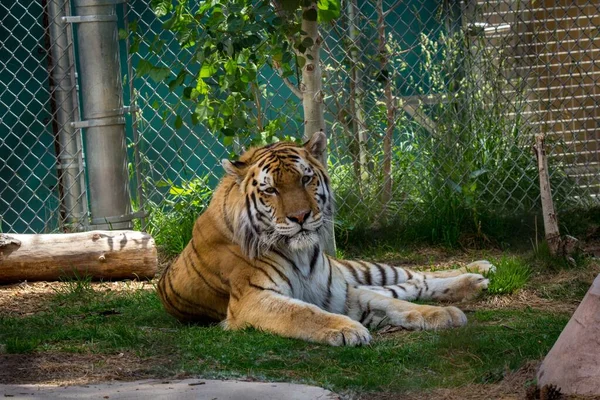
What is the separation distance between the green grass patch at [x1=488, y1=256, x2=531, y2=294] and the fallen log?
230cm

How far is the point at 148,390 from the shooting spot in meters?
3.54

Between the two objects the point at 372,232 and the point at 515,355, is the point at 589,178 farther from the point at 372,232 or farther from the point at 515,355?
the point at 515,355

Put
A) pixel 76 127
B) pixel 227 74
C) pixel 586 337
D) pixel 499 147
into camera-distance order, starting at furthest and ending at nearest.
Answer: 1. pixel 499 147
2. pixel 76 127
3. pixel 227 74
4. pixel 586 337

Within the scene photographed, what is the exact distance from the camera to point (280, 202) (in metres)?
4.93

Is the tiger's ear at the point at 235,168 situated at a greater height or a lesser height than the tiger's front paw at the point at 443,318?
greater

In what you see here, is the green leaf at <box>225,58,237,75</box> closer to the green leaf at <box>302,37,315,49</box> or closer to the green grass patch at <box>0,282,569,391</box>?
the green leaf at <box>302,37,315,49</box>

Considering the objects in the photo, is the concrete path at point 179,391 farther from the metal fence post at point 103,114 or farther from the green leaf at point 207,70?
the metal fence post at point 103,114

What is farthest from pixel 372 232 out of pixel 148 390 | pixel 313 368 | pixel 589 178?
pixel 148 390

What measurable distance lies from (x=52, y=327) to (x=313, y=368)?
5.94ft

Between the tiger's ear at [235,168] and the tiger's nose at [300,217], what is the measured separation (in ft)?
1.51

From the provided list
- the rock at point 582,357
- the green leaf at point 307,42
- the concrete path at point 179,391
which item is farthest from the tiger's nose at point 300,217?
the rock at point 582,357

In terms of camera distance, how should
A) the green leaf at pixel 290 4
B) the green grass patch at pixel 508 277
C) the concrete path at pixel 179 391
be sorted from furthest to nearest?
1. the green grass patch at pixel 508 277
2. the green leaf at pixel 290 4
3. the concrete path at pixel 179 391

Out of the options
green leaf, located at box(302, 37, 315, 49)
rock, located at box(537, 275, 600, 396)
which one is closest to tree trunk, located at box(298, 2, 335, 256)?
green leaf, located at box(302, 37, 315, 49)

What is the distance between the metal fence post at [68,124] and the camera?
275 inches
